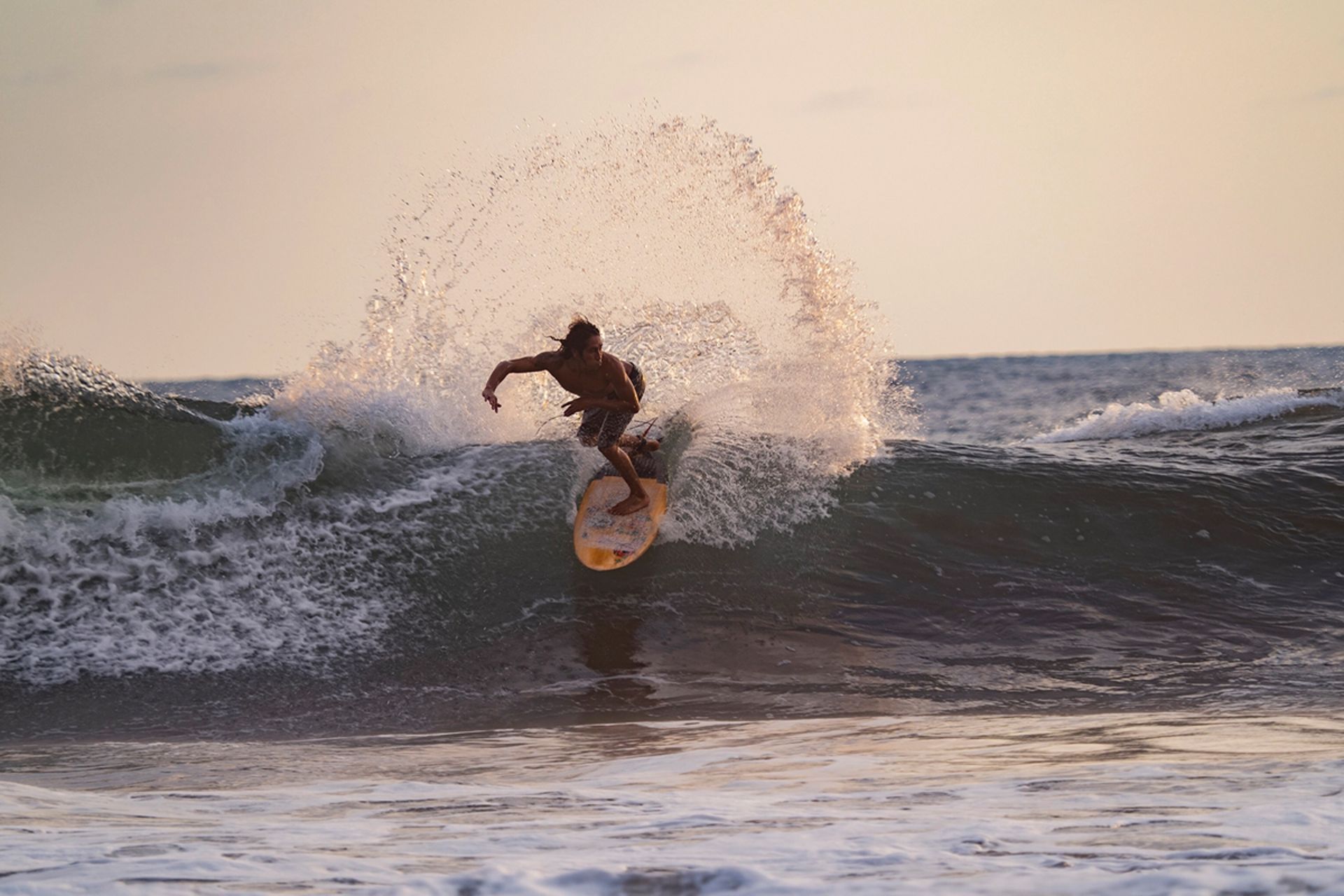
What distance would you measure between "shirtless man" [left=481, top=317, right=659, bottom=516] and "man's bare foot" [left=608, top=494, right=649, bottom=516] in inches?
6.8

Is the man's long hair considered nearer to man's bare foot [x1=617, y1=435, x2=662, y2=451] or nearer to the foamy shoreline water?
man's bare foot [x1=617, y1=435, x2=662, y2=451]

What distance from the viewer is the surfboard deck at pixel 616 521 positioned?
8727mm

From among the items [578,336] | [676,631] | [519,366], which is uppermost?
[578,336]

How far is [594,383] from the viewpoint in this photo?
8.20 m

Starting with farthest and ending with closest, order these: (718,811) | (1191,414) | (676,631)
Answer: (1191,414) → (676,631) → (718,811)

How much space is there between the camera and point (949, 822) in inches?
145

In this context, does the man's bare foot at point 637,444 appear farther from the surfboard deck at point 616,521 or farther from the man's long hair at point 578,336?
the man's long hair at point 578,336

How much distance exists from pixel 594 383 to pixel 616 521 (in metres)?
1.32

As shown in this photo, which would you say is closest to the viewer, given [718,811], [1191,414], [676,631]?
[718,811]

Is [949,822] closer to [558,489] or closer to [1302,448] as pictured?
[558,489]

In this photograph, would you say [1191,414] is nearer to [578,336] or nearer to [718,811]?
[578,336]

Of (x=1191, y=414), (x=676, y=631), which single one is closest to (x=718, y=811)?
(x=676, y=631)

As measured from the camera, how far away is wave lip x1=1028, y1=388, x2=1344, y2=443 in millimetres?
13469

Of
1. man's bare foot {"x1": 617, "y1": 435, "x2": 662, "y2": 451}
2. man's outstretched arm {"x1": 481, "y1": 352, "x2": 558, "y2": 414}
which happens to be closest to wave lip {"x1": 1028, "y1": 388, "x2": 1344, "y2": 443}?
man's bare foot {"x1": 617, "y1": 435, "x2": 662, "y2": 451}
